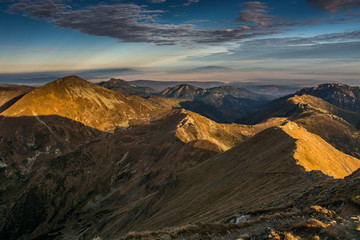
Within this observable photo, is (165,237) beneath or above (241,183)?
above

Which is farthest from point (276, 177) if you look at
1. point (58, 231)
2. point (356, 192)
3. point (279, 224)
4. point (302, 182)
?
point (58, 231)

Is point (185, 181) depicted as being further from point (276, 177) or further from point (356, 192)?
point (356, 192)

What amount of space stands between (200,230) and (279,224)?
10.1 meters

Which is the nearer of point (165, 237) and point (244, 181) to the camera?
point (165, 237)

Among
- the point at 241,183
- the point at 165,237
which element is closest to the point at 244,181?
the point at 241,183

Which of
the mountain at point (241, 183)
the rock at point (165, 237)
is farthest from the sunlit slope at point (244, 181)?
the rock at point (165, 237)

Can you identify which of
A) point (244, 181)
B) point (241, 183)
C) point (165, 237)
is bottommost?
point (241, 183)

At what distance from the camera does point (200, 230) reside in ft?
94.2

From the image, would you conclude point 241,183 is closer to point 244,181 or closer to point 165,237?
point 244,181

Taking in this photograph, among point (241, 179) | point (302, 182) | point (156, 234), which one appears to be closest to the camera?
point (156, 234)

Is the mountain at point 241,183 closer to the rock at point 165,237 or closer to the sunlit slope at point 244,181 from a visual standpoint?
the sunlit slope at point 244,181

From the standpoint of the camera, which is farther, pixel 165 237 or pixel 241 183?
pixel 241 183

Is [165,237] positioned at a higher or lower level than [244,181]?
higher

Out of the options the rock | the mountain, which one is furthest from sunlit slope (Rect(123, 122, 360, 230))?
the rock
